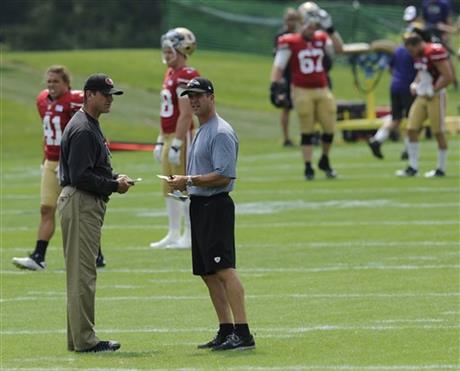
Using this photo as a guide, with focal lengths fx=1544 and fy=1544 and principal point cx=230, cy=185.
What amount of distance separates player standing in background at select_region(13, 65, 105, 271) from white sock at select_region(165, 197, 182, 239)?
1.15 meters

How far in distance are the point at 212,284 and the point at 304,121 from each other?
412 inches

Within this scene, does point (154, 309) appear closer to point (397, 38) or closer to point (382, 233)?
point (382, 233)

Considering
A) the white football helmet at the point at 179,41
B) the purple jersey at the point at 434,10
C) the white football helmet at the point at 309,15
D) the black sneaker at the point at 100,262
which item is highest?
the white football helmet at the point at 179,41

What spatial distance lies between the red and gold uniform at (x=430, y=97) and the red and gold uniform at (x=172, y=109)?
19.7 ft

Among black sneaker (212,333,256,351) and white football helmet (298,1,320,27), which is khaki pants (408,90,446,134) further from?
black sneaker (212,333,256,351)

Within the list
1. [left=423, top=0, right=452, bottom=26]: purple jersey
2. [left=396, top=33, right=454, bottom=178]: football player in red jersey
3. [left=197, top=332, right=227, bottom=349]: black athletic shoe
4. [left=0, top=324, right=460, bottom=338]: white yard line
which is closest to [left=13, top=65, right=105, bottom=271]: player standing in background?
[left=0, top=324, right=460, bottom=338]: white yard line

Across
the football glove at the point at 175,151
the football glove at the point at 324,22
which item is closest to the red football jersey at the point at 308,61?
the football glove at the point at 324,22

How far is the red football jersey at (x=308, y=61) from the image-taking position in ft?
65.9

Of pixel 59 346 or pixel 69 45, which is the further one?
pixel 69 45

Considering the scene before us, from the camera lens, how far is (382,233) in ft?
49.8

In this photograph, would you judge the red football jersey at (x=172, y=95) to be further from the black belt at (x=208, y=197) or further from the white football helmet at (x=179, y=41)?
the black belt at (x=208, y=197)

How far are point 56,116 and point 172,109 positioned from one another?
4.99 ft

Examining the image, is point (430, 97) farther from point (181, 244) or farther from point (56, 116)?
point (56, 116)

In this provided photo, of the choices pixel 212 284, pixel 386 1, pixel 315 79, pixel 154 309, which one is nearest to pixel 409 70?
pixel 315 79
